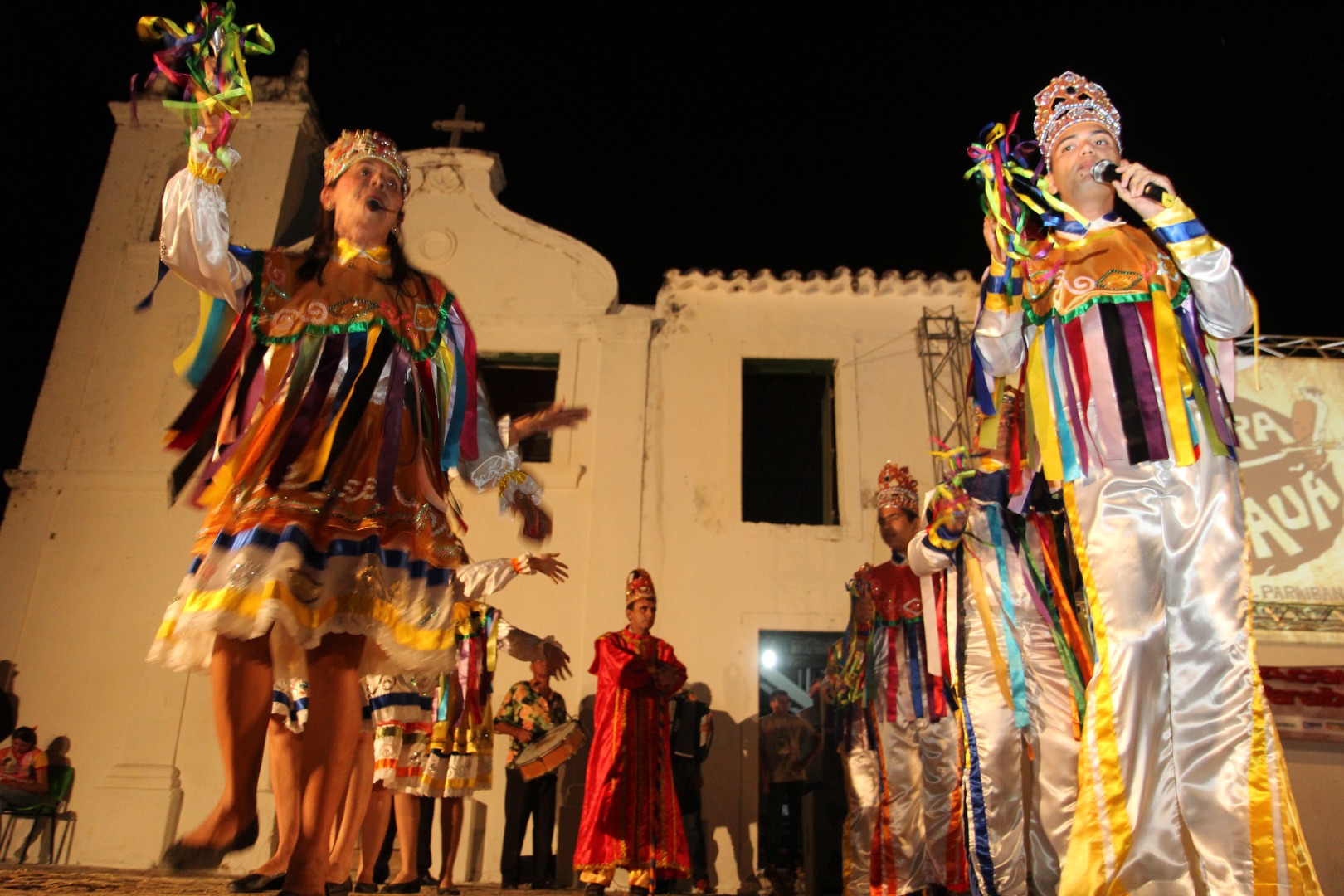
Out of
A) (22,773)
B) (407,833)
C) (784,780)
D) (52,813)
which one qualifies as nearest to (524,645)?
(407,833)

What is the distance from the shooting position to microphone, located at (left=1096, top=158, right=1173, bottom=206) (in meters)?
2.86

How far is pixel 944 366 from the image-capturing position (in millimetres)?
9875

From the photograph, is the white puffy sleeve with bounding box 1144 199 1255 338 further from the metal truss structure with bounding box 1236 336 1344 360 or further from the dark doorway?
the metal truss structure with bounding box 1236 336 1344 360

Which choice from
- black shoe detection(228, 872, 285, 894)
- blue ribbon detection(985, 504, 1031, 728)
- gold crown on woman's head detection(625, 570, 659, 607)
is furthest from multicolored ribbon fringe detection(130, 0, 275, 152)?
gold crown on woman's head detection(625, 570, 659, 607)

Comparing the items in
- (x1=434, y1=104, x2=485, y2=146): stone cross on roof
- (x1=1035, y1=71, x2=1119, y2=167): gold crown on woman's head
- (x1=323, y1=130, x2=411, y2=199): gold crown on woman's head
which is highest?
(x1=434, y1=104, x2=485, y2=146): stone cross on roof

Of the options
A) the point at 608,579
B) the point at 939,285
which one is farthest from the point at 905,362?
the point at 608,579

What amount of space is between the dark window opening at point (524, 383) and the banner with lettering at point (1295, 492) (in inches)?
254

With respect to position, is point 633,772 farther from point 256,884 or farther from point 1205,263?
point 1205,263

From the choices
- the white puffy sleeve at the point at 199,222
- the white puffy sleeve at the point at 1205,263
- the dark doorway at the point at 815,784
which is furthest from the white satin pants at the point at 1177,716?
the dark doorway at the point at 815,784

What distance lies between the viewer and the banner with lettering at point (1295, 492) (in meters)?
7.64

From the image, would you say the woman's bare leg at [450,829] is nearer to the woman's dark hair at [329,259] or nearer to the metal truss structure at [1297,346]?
the woman's dark hair at [329,259]

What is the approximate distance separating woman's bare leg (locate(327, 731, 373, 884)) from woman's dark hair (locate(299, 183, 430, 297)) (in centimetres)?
142

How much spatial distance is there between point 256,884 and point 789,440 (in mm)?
13069

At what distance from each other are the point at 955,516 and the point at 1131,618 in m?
1.86
